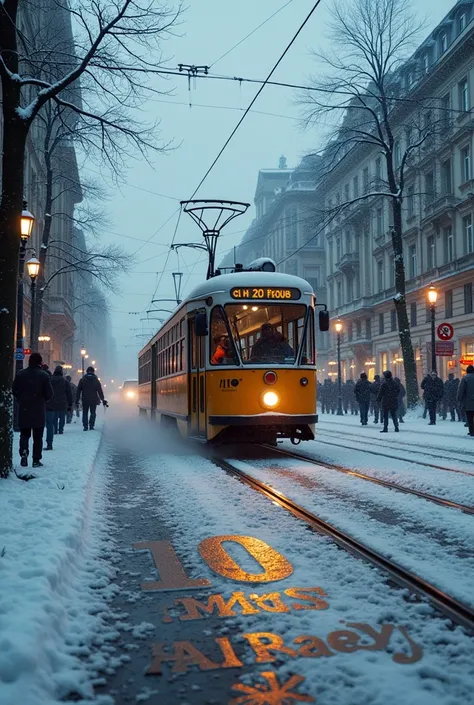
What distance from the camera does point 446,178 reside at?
38688 mm

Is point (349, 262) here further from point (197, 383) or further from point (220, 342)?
point (220, 342)

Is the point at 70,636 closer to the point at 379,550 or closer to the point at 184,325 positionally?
the point at 379,550

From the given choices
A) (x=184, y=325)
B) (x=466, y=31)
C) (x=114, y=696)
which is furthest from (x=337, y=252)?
(x=114, y=696)

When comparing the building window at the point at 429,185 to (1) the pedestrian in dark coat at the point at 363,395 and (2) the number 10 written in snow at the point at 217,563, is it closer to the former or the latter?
(1) the pedestrian in dark coat at the point at 363,395

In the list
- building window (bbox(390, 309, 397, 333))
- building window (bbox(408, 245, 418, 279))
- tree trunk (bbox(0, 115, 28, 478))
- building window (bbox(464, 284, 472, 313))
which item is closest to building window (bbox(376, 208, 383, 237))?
building window (bbox(408, 245, 418, 279))

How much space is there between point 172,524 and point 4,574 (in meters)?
2.58

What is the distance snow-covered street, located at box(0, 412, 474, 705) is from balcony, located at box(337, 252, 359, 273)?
45.7 m

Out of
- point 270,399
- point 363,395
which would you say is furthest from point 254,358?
point 363,395

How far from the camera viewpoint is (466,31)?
3422cm

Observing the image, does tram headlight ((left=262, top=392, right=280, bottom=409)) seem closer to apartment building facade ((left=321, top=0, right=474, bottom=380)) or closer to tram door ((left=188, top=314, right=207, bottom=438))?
tram door ((left=188, top=314, right=207, bottom=438))

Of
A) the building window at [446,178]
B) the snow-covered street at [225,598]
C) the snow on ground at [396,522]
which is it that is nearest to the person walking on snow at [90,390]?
the snow on ground at [396,522]

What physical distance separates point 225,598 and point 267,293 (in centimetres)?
876

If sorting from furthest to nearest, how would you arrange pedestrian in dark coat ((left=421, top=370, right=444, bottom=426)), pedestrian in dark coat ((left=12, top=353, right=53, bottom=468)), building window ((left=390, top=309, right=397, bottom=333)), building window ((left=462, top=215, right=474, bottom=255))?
building window ((left=390, top=309, right=397, bottom=333)) → building window ((left=462, top=215, right=474, bottom=255)) → pedestrian in dark coat ((left=421, top=370, right=444, bottom=426)) → pedestrian in dark coat ((left=12, top=353, right=53, bottom=468))

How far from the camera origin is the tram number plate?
509 inches
